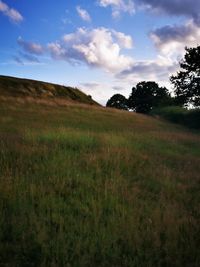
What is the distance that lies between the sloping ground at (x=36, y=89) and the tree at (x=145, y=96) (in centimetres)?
2896

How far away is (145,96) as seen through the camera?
284 feet

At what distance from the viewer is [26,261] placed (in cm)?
427

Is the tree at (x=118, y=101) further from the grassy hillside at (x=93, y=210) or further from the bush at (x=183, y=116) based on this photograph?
the grassy hillside at (x=93, y=210)

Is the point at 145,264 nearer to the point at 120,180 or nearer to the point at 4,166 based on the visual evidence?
the point at 120,180

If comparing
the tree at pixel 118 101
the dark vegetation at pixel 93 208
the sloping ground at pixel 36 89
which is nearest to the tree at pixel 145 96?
the tree at pixel 118 101

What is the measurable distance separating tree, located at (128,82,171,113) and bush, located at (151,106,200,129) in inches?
1204

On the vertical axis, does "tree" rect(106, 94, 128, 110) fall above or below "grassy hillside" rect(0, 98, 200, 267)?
above

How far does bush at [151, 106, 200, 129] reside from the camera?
42081 millimetres

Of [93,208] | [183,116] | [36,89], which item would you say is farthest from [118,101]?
[93,208]

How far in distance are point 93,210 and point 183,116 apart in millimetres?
43403

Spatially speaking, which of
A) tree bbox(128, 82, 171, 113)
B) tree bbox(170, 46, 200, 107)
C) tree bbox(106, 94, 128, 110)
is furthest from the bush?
tree bbox(106, 94, 128, 110)

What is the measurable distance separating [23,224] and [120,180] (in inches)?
117

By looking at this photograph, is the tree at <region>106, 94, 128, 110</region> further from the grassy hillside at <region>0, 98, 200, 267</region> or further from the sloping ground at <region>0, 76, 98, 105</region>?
the grassy hillside at <region>0, 98, 200, 267</region>

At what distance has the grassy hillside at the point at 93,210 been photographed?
14.7 ft
